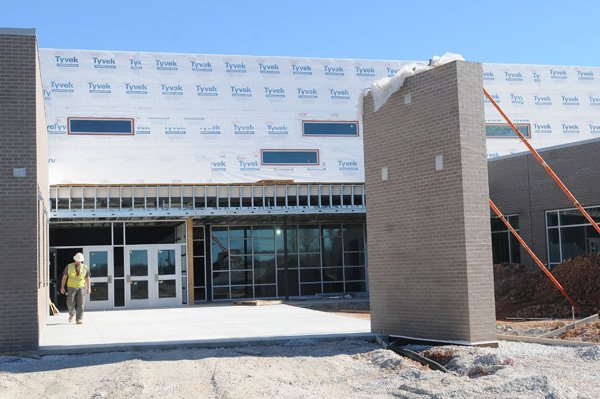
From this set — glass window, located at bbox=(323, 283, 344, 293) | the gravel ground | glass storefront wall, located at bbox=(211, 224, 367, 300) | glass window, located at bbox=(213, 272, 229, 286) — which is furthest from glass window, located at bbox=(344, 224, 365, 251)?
the gravel ground

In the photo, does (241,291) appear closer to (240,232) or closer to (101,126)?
(240,232)

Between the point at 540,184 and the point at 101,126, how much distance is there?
18.0 meters

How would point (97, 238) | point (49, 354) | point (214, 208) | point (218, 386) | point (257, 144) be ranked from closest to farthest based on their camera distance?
point (218, 386) < point (49, 354) < point (214, 208) < point (97, 238) < point (257, 144)

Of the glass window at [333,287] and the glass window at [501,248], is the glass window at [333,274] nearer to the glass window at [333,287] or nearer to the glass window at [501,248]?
the glass window at [333,287]

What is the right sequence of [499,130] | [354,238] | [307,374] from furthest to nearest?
[499,130] < [354,238] < [307,374]

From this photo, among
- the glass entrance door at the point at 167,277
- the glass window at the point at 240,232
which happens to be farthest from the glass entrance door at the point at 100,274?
the glass window at the point at 240,232

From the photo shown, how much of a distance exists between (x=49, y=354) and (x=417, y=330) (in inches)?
259

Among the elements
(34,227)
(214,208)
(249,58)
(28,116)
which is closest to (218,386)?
(34,227)

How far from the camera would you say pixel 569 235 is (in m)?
25.5

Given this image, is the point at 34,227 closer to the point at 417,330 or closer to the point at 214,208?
the point at 417,330

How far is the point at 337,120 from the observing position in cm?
3538

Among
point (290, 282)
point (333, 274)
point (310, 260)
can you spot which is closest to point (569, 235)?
point (333, 274)

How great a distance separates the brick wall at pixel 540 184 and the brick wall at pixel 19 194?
1773 cm

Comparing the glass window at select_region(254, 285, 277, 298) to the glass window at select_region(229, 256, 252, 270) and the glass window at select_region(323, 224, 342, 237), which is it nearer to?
the glass window at select_region(229, 256, 252, 270)
